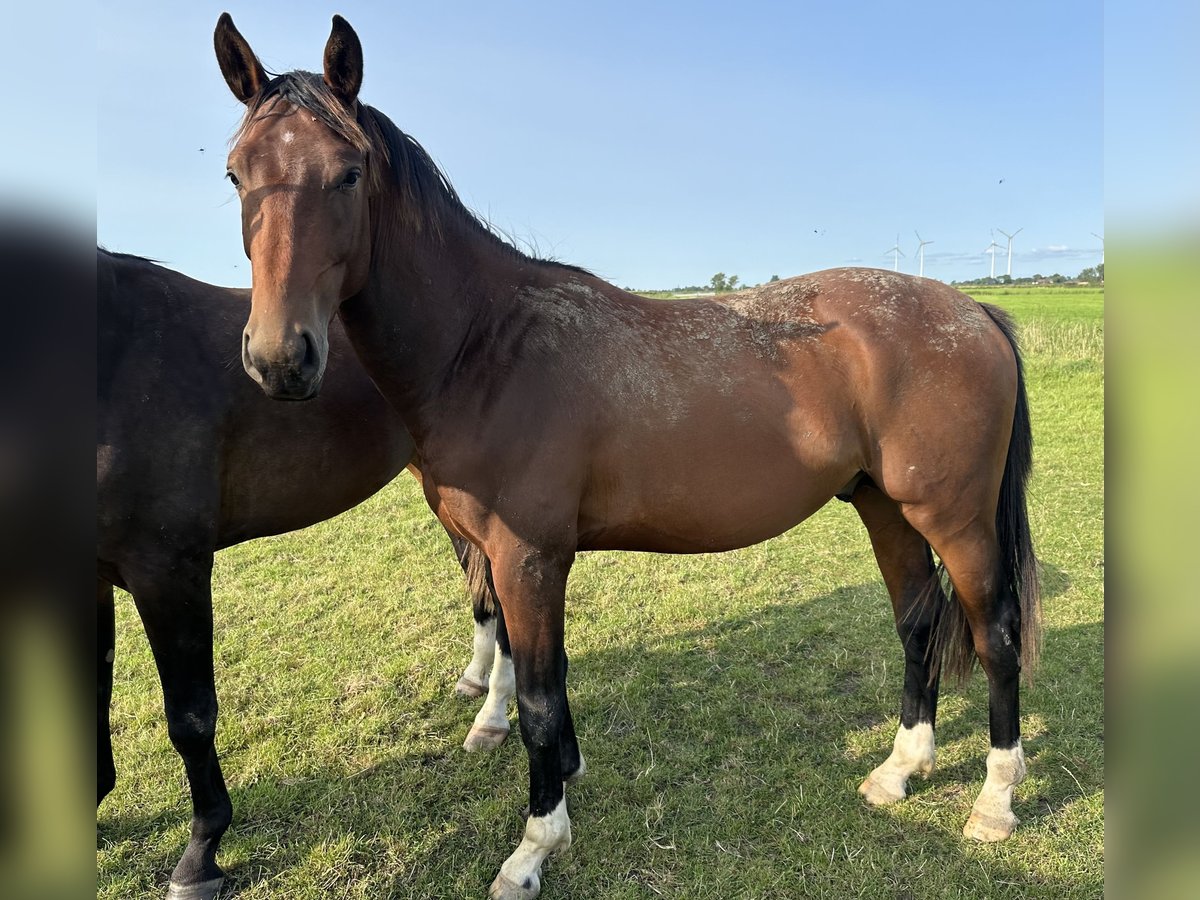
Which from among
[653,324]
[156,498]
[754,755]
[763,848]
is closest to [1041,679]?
[754,755]

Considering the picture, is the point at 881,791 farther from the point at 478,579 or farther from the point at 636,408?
the point at 478,579

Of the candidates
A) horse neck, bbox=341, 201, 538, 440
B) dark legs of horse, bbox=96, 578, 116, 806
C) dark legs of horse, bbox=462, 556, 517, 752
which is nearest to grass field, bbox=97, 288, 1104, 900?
dark legs of horse, bbox=462, 556, 517, 752

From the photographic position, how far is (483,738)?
335cm

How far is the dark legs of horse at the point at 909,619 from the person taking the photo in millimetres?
3006

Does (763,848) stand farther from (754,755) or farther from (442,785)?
(442,785)

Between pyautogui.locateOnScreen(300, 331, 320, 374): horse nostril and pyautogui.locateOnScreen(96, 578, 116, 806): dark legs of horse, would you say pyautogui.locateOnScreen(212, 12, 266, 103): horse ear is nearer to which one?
pyautogui.locateOnScreen(300, 331, 320, 374): horse nostril

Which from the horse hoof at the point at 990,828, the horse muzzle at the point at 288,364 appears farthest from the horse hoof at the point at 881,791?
the horse muzzle at the point at 288,364

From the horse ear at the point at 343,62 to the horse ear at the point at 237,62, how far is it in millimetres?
253

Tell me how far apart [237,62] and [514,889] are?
295 centimetres

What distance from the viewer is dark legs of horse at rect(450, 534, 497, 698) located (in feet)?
12.5

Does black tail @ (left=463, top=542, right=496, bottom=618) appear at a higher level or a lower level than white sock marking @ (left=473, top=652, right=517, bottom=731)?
higher
